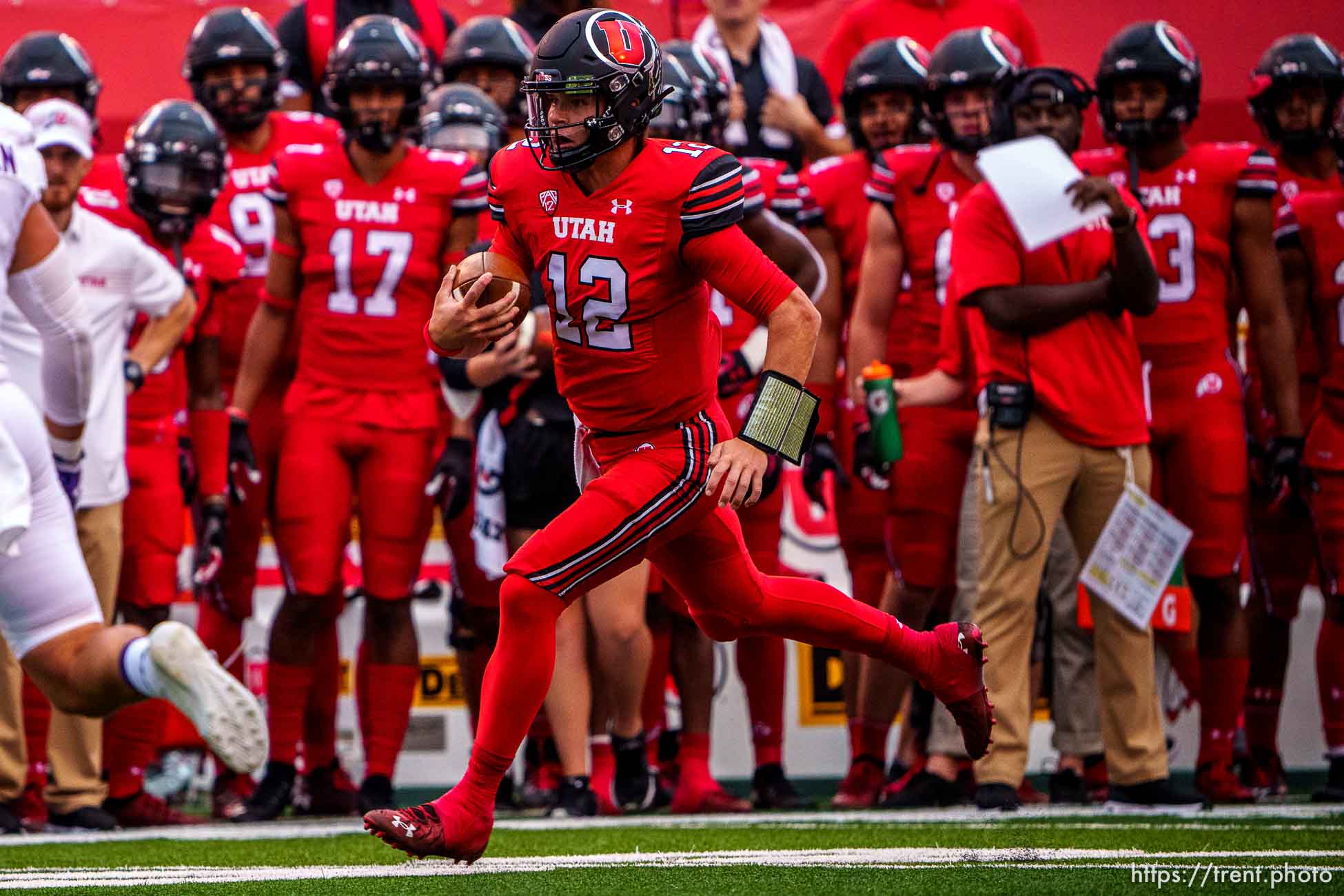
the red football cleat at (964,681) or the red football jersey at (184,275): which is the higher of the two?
the red football jersey at (184,275)

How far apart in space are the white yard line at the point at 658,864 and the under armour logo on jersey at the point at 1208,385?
90.0 inches

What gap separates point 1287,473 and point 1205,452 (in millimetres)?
390

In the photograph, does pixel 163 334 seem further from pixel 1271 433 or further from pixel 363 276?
pixel 1271 433

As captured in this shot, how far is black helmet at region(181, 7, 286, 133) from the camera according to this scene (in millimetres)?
7480

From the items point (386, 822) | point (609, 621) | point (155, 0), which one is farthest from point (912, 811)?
point (155, 0)

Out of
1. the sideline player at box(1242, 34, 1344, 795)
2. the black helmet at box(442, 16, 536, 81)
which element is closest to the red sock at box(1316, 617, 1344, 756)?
the sideline player at box(1242, 34, 1344, 795)

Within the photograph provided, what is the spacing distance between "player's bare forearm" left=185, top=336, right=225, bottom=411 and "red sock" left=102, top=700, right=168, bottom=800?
1104mm

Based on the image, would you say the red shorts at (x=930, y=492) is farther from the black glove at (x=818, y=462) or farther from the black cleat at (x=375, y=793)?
the black cleat at (x=375, y=793)

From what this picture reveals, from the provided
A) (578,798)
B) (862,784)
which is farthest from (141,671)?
(862,784)

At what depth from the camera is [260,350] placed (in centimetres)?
693

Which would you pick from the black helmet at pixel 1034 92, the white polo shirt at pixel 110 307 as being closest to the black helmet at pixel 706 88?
the black helmet at pixel 1034 92

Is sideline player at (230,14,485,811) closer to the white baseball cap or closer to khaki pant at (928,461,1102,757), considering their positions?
the white baseball cap

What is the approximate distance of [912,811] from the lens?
6375mm

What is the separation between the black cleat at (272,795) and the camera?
21.7 feet
